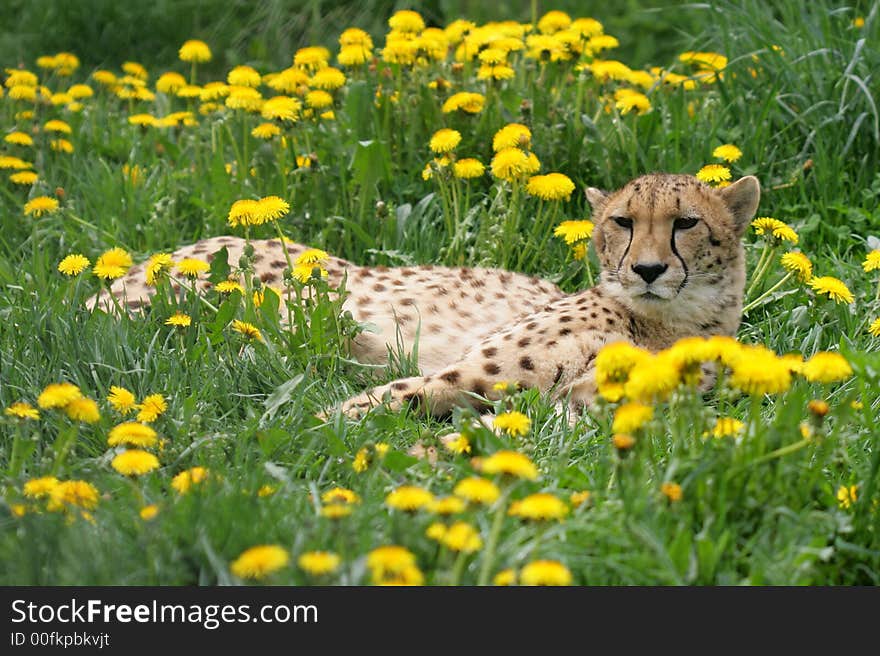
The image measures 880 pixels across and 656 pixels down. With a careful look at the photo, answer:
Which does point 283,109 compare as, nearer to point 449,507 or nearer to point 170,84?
point 170,84

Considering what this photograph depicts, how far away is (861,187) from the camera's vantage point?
5637 millimetres

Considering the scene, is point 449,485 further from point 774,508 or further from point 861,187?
point 861,187

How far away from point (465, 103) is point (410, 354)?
55.7 inches

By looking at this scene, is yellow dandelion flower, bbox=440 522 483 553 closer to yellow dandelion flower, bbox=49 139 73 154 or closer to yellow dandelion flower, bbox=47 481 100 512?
yellow dandelion flower, bbox=47 481 100 512

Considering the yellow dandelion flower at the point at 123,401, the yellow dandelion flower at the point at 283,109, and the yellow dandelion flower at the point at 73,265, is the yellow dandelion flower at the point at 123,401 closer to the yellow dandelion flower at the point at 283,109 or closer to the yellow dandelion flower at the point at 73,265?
the yellow dandelion flower at the point at 73,265

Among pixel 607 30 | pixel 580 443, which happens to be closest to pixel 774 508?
pixel 580 443

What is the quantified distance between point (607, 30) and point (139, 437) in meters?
6.35

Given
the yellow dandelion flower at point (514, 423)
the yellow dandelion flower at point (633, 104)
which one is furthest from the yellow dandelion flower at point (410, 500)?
the yellow dandelion flower at point (633, 104)

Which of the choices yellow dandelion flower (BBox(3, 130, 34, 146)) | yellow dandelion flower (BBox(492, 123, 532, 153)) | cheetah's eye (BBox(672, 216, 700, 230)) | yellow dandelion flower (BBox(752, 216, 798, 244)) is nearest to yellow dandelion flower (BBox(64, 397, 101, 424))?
cheetah's eye (BBox(672, 216, 700, 230))

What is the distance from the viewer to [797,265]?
4613 millimetres

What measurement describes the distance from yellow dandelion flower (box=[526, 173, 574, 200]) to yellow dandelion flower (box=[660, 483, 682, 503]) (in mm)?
2419

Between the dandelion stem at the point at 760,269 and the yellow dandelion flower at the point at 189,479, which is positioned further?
the dandelion stem at the point at 760,269

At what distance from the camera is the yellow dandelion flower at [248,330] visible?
4144 millimetres

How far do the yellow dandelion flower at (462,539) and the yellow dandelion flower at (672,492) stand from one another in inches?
17.7
